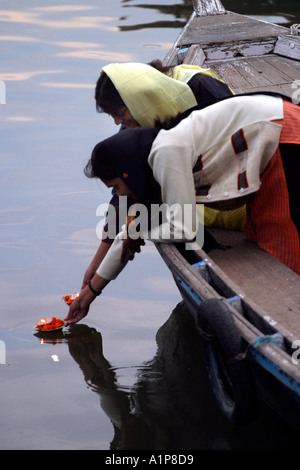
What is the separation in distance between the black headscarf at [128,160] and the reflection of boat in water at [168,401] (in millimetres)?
874

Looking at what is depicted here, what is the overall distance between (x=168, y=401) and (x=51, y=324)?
2.67 ft

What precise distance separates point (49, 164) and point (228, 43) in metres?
1.64

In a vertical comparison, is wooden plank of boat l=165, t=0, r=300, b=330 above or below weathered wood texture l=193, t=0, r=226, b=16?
below

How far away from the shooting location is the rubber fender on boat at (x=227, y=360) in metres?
2.28

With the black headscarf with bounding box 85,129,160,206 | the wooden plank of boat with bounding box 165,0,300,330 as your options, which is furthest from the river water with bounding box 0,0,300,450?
the black headscarf with bounding box 85,129,160,206

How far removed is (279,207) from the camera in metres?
2.84

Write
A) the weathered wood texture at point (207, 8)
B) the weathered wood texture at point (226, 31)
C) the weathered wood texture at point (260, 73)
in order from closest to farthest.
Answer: the weathered wood texture at point (260, 73), the weathered wood texture at point (226, 31), the weathered wood texture at point (207, 8)

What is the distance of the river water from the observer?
2.91 meters

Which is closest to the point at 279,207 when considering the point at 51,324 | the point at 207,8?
the point at 51,324

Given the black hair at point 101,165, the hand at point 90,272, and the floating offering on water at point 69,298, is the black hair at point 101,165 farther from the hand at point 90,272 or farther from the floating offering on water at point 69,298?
the floating offering on water at point 69,298

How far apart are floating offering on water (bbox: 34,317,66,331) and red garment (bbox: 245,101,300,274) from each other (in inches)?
46.6

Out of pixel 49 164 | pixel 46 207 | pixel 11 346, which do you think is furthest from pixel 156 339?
pixel 49 164

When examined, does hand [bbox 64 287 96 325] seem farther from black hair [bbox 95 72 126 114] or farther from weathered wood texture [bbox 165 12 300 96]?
weathered wood texture [bbox 165 12 300 96]

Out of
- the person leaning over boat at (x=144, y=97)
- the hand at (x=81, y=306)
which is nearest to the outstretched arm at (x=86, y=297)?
the hand at (x=81, y=306)
